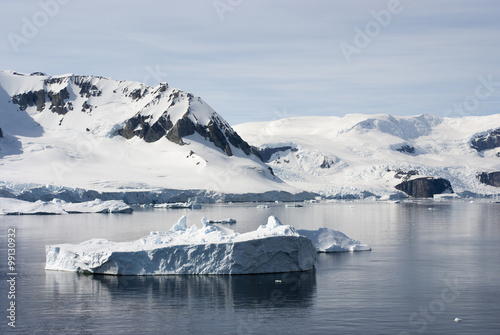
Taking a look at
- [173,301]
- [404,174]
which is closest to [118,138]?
[404,174]

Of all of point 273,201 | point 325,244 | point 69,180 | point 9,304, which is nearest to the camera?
point 9,304

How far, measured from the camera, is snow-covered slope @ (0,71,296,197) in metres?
134

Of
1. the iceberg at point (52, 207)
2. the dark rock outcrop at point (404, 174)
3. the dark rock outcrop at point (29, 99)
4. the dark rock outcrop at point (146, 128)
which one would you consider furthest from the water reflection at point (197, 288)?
the dark rock outcrop at point (404, 174)

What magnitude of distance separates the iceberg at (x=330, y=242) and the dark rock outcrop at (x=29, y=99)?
147195 mm

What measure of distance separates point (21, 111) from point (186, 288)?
157m

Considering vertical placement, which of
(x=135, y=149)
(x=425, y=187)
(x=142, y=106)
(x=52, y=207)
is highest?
(x=142, y=106)

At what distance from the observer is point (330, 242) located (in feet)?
131

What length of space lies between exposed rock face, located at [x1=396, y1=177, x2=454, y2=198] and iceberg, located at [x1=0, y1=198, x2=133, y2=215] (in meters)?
117

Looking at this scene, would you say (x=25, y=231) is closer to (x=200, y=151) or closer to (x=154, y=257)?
(x=154, y=257)

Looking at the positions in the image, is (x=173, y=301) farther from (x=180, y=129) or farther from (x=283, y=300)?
(x=180, y=129)

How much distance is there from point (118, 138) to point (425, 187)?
92.7 m

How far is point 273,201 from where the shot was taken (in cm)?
13988

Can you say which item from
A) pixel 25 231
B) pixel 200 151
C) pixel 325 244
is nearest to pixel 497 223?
pixel 325 244

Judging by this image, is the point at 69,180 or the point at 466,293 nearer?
the point at 466,293
